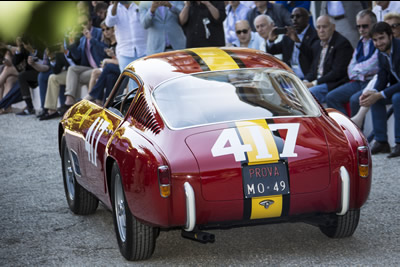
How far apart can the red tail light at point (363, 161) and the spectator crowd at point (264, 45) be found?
4.30 m

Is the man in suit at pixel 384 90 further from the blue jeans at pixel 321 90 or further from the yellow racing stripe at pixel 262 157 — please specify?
the yellow racing stripe at pixel 262 157

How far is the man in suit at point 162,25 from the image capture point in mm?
11836

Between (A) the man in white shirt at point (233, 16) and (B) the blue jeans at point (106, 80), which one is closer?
(A) the man in white shirt at point (233, 16)

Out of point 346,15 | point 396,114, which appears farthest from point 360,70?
point 346,15

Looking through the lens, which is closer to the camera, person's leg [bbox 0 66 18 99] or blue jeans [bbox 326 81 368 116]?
blue jeans [bbox 326 81 368 116]

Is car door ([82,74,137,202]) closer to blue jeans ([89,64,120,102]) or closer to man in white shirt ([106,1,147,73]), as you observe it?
man in white shirt ([106,1,147,73])

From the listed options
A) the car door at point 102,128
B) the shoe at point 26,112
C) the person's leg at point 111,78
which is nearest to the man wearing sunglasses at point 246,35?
the person's leg at point 111,78

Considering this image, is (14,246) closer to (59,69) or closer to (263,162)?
(263,162)

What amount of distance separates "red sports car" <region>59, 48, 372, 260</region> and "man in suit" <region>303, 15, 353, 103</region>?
480cm

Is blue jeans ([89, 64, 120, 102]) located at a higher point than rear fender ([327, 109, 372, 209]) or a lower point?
lower

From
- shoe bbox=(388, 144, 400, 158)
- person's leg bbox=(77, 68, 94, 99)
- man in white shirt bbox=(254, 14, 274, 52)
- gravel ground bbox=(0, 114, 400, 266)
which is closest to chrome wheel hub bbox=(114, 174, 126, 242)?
gravel ground bbox=(0, 114, 400, 266)

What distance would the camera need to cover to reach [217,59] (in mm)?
5438

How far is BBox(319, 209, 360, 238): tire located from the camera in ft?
16.0

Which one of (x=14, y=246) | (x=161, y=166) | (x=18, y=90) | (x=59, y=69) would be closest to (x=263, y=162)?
(x=161, y=166)
